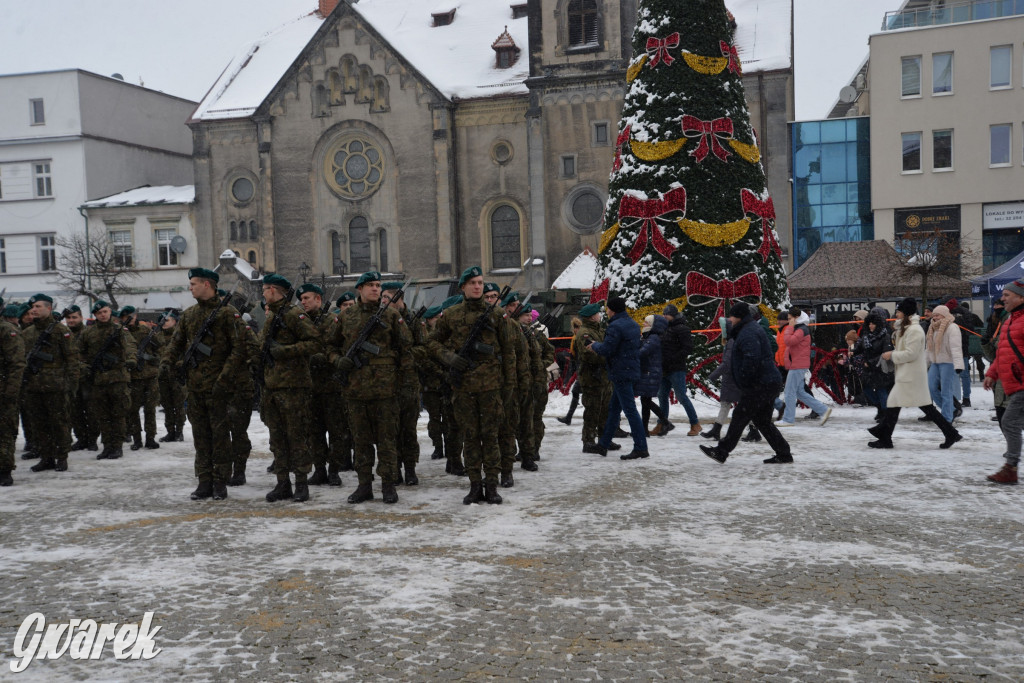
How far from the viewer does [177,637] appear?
4824mm

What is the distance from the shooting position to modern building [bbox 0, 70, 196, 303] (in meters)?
50.3

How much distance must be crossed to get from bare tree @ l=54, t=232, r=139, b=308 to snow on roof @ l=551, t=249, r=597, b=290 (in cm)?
2051

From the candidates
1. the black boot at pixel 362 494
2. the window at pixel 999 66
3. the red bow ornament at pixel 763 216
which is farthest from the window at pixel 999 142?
the black boot at pixel 362 494

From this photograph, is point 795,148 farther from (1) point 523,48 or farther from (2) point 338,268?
(2) point 338,268

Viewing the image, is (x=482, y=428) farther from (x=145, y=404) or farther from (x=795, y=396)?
(x=795, y=396)

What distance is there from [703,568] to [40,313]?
9.14 metres

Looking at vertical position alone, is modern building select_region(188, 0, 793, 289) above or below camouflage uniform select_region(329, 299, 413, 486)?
above

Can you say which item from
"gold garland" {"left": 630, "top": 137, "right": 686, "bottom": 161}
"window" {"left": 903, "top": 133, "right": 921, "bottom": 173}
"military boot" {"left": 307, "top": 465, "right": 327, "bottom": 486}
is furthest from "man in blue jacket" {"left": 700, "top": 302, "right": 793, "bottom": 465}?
"window" {"left": 903, "top": 133, "right": 921, "bottom": 173}

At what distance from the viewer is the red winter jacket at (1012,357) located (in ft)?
29.0

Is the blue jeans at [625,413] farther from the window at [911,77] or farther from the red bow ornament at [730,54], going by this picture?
the window at [911,77]

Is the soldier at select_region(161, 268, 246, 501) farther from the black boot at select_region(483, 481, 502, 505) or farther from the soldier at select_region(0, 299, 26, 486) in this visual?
the black boot at select_region(483, 481, 502, 505)

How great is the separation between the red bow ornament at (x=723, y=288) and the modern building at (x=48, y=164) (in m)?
41.2

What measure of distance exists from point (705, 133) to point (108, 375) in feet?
38.0

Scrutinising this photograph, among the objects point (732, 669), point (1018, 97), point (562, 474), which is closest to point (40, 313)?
point (562, 474)
